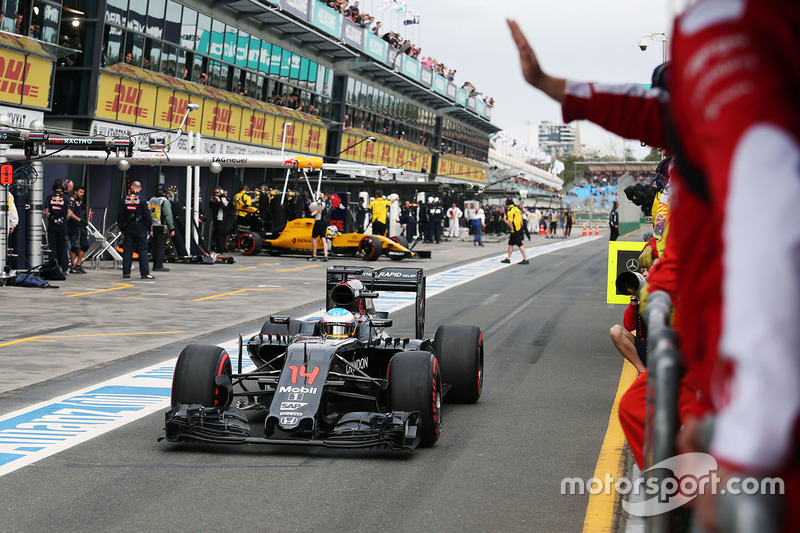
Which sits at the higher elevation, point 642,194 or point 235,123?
point 235,123

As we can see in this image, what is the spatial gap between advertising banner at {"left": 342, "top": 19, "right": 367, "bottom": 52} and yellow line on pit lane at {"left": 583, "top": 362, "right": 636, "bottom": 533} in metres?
36.6

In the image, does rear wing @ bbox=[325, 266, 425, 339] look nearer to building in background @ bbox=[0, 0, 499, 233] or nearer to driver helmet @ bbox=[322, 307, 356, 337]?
driver helmet @ bbox=[322, 307, 356, 337]

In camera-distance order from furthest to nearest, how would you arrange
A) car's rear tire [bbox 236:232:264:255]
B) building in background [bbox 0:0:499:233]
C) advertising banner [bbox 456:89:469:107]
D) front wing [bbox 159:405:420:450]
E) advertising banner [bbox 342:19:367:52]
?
1. advertising banner [bbox 456:89:469:107]
2. advertising banner [bbox 342:19:367:52]
3. car's rear tire [bbox 236:232:264:255]
4. building in background [bbox 0:0:499:233]
5. front wing [bbox 159:405:420:450]

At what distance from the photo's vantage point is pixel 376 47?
157 ft

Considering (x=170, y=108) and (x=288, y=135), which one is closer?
(x=170, y=108)

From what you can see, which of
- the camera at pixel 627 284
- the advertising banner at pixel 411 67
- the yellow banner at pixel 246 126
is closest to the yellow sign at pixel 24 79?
the yellow banner at pixel 246 126

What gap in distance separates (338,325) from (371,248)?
19301 mm

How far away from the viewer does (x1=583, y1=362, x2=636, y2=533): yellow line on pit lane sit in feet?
16.8

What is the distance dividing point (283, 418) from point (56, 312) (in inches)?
366

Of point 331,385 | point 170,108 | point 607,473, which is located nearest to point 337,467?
point 331,385

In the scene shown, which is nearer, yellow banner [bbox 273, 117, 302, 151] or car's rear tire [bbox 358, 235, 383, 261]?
car's rear tire [bbox 358, 235, 383, 261]

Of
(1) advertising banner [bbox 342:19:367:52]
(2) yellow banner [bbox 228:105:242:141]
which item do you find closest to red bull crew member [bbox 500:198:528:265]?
(2) yellow banner [bbox 228:105:242:141]

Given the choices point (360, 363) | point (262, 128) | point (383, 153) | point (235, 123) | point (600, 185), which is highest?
point (600, 185)

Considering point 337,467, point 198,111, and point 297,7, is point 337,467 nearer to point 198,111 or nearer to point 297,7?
point 198,111
